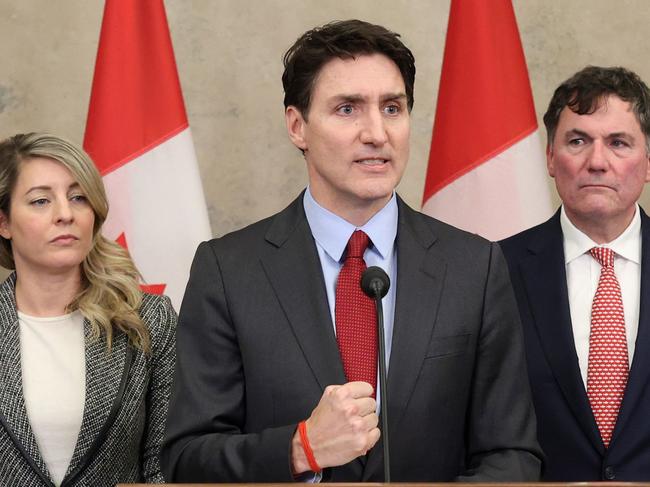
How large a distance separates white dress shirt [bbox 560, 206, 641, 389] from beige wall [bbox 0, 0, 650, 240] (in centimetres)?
132

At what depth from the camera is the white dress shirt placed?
260 cm

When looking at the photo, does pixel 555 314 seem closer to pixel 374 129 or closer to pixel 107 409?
pixel 374 129

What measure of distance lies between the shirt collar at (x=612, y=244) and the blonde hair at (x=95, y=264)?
1071mm

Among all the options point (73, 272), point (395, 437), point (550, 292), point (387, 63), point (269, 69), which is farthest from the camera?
point (269, 69)

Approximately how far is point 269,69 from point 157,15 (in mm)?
590

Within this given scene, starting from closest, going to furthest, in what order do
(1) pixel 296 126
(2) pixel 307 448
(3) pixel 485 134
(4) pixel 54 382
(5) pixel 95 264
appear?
(2) pixel 307 448 < (1) pixel 296 126 < (4) pixel 54 382 < (5) pixel 95 264 < (3) pixel 485 134

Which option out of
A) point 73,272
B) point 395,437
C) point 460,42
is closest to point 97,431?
point 73,272

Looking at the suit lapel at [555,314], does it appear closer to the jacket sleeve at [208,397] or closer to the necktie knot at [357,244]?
the necktie knot at [357,244]

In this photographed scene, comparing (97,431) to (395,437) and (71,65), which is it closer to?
(395,437)

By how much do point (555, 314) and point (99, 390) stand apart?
1.11m

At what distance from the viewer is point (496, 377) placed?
2.13m

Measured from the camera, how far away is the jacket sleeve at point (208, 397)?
78.2 inches

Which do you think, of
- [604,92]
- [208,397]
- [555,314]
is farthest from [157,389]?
[604,92]

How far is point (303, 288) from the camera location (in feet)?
6.97
